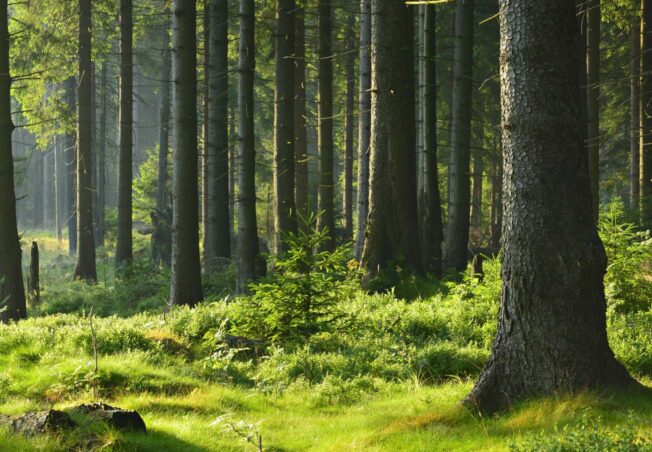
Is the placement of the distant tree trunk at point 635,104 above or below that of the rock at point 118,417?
above

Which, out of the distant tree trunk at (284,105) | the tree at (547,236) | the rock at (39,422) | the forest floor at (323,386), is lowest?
the forest floor at (323,386)

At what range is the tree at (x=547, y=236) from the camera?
6168 mm

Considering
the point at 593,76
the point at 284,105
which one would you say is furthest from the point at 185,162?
the point at 593,76

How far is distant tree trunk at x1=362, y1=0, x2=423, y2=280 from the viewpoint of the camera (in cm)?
1338

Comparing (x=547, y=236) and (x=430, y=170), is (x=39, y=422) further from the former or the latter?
(x=430, y=170)

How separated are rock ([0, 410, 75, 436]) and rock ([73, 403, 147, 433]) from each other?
26 centimetres

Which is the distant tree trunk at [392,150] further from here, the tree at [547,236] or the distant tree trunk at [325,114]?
the tree at [547,236]

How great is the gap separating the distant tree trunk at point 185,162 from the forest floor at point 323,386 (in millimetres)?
2362

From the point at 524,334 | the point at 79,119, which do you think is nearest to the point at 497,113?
the point at 79,119

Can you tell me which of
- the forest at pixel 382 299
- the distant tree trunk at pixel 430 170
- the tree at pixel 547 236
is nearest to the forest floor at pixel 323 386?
the forest at pixel 382 299

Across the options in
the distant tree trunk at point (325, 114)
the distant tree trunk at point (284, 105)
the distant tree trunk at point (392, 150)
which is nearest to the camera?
the distant tree trunk at point (392, 150)

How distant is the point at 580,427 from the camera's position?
5.48 metres

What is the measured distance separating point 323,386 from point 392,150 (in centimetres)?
652

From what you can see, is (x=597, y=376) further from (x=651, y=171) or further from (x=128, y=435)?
(x=651, y=171)
